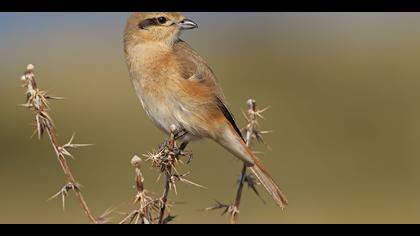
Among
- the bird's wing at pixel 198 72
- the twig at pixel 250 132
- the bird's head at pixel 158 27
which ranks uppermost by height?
the bird's head at pixel 158 27

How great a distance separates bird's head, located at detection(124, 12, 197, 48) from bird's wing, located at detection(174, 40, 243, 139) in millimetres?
94

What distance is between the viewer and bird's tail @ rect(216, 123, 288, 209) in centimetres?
510

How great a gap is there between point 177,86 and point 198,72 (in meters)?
0.22

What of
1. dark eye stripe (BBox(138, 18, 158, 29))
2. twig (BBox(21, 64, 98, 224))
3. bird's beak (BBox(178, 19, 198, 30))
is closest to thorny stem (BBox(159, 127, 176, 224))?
twig (BBox(21, 64, 98, 224))

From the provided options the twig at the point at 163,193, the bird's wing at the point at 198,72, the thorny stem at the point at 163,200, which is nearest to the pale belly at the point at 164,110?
the bird's wing at the point at 198,72

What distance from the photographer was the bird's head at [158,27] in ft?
18.2

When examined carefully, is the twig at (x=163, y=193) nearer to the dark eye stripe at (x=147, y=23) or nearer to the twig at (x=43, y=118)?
the twig at (x=43, y=118)

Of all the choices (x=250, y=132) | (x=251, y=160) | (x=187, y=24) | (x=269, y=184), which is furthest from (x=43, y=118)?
(x=187, y=24)

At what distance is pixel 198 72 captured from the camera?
17.7ft

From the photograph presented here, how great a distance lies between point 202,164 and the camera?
12742mm

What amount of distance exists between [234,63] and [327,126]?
4715 mm

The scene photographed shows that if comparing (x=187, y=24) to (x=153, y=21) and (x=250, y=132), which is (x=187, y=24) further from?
(x=250, y=132)

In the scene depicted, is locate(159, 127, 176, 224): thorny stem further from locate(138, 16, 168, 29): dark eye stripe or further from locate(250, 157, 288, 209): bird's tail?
locate(138, 16, 168, 29): dark eye stripe
